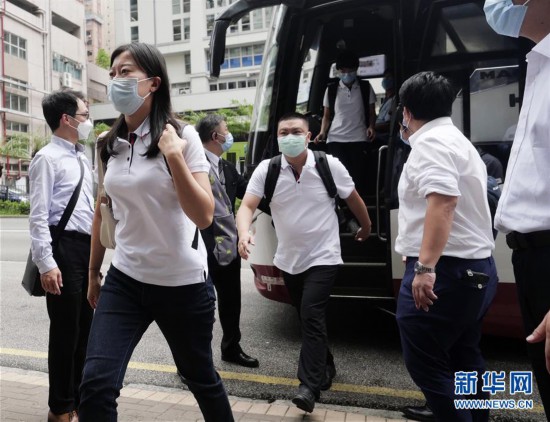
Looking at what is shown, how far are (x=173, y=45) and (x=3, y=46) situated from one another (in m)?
15.7

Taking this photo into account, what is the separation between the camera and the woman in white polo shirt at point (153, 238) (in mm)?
2059

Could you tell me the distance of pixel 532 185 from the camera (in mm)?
1595

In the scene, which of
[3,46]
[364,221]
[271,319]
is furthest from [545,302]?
[3,46]

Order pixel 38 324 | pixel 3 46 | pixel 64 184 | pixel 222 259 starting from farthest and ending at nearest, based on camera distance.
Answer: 1. pixel 3 46
2. pixel 38 324
3. pixel 222 259
4. pixel 64 184

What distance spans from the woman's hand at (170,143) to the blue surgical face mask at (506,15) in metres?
1.21

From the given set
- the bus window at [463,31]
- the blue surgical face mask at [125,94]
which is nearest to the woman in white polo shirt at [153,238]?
the blue surgical face mask at [125,94]

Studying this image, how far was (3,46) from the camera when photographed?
126 ft

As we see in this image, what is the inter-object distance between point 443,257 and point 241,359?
87.6 inches

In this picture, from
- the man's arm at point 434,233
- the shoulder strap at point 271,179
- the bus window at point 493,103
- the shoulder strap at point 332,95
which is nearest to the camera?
the man's arm at point 434,233

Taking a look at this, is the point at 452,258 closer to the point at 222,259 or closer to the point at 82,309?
the point at 222,259

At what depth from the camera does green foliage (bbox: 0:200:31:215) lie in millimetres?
24750

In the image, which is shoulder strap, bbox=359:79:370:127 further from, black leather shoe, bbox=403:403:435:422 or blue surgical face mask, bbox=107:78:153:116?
blue surgical face mask, bbox=107:78:153:116

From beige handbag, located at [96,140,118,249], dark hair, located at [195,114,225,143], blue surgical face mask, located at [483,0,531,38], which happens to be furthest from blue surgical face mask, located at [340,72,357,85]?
blue surgical face mask, located at [483,0,531,38]

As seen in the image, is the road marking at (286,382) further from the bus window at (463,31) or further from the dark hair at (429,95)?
the bus window at (463,31)
